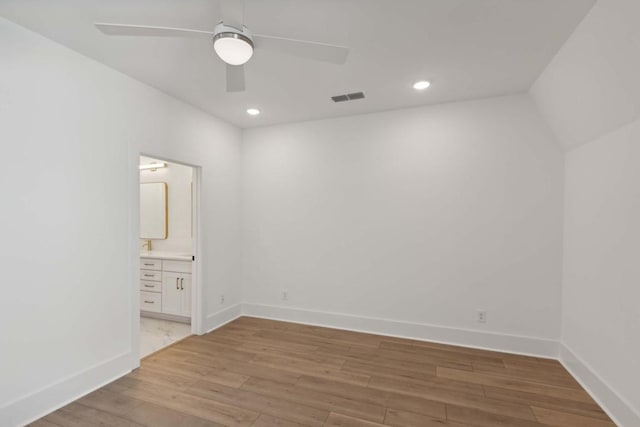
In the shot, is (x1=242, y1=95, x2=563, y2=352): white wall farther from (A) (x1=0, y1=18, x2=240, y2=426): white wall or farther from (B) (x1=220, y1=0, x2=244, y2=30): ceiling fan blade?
(B) (x1=220, y1=0, x2=244, y2=30): ceiling fan blade

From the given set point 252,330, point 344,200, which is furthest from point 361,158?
point 252,330

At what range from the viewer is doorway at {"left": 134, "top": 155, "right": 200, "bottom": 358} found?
145 inches

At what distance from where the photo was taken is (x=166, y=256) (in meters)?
4.12

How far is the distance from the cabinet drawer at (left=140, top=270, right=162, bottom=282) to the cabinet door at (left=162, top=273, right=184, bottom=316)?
3.7 inches

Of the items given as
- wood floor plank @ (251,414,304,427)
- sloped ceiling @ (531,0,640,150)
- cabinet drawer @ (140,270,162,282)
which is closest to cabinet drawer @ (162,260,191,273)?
cabinet drawer @ (140,270,162,282)

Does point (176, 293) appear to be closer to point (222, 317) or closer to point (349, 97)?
point (222, 317)

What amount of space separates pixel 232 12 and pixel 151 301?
4051 millimetres

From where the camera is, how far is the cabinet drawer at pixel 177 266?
3996mm

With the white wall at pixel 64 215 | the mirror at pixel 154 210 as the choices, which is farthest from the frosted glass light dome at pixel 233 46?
the mirror at pixel 154 210

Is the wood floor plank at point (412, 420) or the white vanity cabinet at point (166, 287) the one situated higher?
the white vanity cabinet at point (166, 287)

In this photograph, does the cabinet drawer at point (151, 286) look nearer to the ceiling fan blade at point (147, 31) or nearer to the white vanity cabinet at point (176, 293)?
the white vanity cabinet at point (176, 293)

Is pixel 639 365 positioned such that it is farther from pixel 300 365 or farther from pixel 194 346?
pixel 194 346

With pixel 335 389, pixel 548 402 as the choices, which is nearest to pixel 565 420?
pixel 548 402

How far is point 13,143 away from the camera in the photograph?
2014 millimetres
